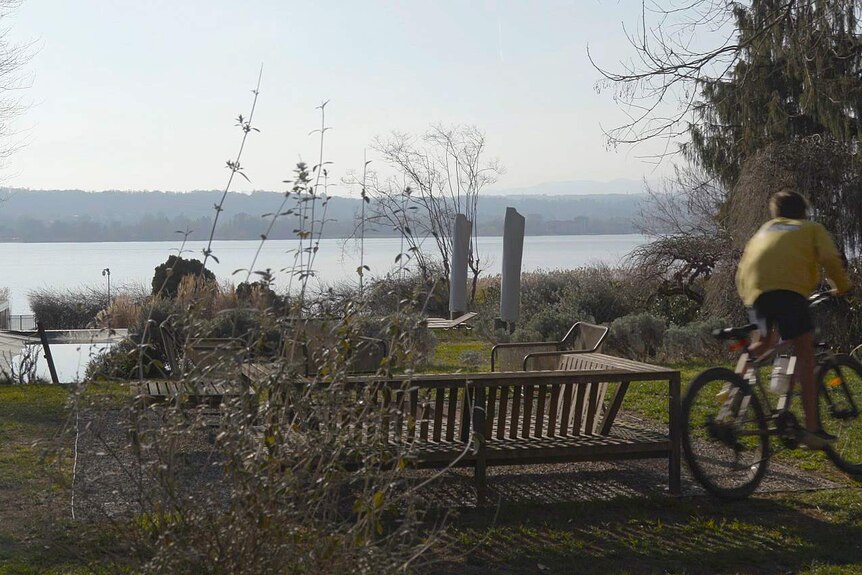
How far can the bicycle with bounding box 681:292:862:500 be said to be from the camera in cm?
599

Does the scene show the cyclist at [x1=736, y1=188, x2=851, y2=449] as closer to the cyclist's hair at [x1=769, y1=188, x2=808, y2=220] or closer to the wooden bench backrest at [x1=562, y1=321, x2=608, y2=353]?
the cyclist's hair at [x1=769, y1=188, x2=808, y2=220]

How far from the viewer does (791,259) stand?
575 cm

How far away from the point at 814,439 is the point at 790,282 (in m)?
0.98

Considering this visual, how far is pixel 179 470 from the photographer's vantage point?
3.39 meters

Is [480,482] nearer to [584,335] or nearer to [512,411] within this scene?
[512,411]

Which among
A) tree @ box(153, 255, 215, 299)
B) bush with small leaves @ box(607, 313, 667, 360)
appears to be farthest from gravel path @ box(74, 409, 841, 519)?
tree @ box(153, 255, 215, 299)

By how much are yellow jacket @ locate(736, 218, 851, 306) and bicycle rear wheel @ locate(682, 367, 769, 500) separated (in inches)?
21.6

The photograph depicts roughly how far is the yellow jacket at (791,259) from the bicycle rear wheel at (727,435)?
0.55m

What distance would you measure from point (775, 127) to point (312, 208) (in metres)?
19.3

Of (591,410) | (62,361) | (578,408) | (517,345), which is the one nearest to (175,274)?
(62,361)

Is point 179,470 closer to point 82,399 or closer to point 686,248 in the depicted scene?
point 82,399

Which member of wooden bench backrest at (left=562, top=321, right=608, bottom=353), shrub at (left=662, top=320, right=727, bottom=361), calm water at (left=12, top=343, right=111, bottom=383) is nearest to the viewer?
wooden bench backrest at (left=562, top=321, right=608, bottom=353)

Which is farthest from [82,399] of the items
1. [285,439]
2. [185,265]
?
[185,265]

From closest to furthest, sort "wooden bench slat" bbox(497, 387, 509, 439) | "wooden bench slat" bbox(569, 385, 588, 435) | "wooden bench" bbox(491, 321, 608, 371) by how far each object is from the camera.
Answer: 1. "wooden bench slat" bbox(497, 387, 509, 439)
2. "wooden bench slat" bbox(569, 385, 588, 435)
3. "wooden bench" bbox(491, 321, 608, 371)
